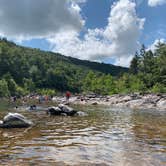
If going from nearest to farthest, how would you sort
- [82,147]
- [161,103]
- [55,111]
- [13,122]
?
[82,147]
[13,122]
[55,111]
[161,103]

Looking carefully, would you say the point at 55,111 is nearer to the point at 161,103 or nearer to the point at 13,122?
the point at 13,122

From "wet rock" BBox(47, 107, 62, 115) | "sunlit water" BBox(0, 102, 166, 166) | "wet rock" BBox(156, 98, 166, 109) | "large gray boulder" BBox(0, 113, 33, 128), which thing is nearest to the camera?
"sunlit water" BBox(0, 102, 166, 166)

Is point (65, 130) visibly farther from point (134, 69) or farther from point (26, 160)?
point (134, 69)

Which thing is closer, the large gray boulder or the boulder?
the large gray boulder

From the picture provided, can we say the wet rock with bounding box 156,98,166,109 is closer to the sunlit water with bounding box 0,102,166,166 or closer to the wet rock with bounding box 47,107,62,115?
the wet rock with bounding box 47,107,62,115

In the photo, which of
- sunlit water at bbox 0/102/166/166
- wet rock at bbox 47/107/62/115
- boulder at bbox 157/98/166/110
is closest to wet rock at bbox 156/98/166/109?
boulder at bbox 157/98/166/110

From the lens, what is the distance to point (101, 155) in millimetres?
13422

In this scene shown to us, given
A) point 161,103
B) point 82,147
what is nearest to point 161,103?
point 161,103

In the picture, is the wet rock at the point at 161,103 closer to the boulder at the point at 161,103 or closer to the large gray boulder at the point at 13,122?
the boulder at the point at 161,103

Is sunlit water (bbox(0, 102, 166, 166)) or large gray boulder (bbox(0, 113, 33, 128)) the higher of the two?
large gray boulder (bbox(0, 113, 33, 128))

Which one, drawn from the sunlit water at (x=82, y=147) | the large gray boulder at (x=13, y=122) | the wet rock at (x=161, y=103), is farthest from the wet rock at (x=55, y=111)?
the wet rock at (x=161, y=103)

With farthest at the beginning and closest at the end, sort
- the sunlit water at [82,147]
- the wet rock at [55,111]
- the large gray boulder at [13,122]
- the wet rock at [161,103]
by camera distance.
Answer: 1. the wet rock at [161,103]
2. the wet rock at [55,111]
3. the large gray boulder at [13,122]
4. the sunlit water at [82,147]

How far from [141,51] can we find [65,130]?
14304cm

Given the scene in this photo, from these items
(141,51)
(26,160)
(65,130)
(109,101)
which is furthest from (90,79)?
(26,160)
